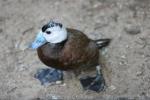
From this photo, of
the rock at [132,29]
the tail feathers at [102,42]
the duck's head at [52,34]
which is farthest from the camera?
the rock at [132,29]

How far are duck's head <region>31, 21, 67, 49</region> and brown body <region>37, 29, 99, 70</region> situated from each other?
32 millimetres

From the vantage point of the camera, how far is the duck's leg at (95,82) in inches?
111

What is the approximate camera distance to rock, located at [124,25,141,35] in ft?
10.6

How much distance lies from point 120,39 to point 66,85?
1.98 feet

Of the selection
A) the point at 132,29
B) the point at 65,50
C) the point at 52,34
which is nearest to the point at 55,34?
the point at 52,34

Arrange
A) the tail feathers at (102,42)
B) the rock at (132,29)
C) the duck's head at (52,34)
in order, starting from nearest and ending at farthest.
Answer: the duck's head at (52,34), the tail feathers at (102,42), the rock at (132,29)

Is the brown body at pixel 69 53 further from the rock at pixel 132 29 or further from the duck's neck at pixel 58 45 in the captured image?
the rock at pixel 132 29

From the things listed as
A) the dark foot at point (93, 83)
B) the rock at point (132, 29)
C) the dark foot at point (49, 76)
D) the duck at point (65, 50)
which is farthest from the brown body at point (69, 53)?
the rock at point (132, 29)

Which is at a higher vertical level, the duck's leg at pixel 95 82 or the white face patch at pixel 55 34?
the white face patch at pixel 55 34

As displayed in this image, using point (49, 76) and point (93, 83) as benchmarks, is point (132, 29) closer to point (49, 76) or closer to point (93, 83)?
point (93, 83)

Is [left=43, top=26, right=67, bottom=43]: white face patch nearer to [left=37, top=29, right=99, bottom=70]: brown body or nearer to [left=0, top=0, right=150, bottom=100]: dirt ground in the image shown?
[left=37, top=29, right=99, bottom=70]: brown body

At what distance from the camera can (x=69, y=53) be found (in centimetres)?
266

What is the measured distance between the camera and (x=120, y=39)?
10.4ft

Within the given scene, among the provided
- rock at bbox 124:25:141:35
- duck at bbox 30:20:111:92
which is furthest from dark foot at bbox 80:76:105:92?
rock at bbox 124:25:141:35
